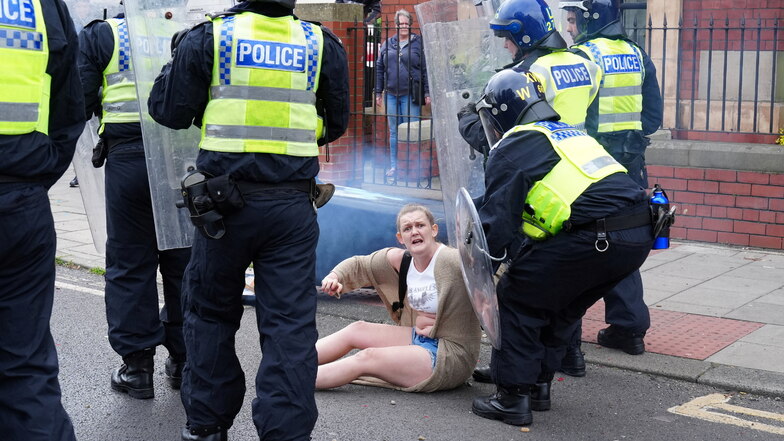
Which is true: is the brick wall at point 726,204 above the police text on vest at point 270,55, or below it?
below

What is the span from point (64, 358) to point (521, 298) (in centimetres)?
263

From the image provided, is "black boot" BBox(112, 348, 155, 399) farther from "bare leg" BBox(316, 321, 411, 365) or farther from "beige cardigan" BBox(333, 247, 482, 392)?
"beige cardigan" BBox(333, 247, 482, 392)

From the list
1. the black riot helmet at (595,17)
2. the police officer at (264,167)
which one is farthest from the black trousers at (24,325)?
the black riot helmet at (595,17)

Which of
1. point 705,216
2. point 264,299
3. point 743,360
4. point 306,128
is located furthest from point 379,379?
point 705,216

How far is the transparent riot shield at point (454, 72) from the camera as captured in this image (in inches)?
216

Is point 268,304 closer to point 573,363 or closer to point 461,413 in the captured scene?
point 461,413

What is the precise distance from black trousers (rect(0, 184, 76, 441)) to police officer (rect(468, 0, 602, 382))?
7.44 feet

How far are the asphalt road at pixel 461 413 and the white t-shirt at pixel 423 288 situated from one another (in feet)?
1.39

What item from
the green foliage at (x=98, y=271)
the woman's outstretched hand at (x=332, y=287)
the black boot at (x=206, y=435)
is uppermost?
the woman's outstretched hand at (x=332, y=287)

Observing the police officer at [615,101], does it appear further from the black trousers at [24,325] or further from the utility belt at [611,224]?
the black trousers at [24,325]

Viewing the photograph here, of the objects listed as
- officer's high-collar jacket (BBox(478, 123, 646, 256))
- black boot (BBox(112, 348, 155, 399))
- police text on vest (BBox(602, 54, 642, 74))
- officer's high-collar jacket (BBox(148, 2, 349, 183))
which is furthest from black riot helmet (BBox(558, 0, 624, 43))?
black boot (BBox(112, 348, 155, 399))

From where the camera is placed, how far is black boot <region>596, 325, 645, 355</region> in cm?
544

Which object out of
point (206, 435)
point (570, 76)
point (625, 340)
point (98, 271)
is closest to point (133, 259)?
point (206, 435)

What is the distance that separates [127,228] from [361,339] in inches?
48.6
